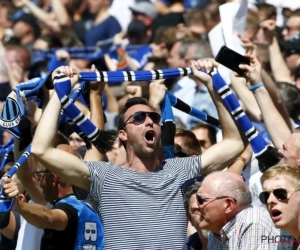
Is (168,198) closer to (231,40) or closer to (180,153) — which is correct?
(180,153)

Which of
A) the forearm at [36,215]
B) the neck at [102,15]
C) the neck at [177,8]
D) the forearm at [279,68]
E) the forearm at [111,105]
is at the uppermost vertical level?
the neck at [177,8]

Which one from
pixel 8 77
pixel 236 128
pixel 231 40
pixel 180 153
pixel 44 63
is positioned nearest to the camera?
pixel 236 128

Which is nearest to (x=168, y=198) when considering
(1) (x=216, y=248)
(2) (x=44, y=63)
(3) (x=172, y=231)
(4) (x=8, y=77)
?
(3) (x=172, y=231)

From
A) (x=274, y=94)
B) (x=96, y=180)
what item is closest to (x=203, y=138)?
(x=274, y=94)

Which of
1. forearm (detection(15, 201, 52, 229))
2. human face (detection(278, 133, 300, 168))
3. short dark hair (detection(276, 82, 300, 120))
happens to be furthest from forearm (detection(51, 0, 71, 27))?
forearm (detection(15, 201, 52, 229))

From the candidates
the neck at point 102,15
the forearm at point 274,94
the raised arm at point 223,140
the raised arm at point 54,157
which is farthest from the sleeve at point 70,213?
the neck at point 102,15

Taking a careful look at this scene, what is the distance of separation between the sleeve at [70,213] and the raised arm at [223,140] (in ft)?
3.05

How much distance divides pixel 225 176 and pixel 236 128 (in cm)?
113

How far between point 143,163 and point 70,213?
56 cm

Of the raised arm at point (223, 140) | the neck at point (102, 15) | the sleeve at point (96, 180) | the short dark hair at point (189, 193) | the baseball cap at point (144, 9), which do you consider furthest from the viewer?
the neck at point (102, 15)

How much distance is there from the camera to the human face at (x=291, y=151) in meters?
6.91

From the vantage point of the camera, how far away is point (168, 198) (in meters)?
6.73

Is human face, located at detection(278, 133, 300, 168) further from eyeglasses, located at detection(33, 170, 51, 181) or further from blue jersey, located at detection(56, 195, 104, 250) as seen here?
eyeglasses, located at detection(33, 170, 51, 181)

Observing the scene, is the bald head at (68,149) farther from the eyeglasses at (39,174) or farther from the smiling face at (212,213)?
the smiling face at (212,213)
